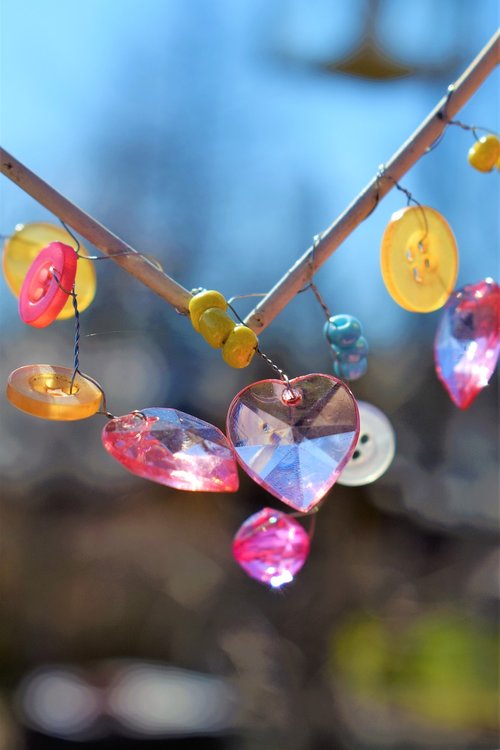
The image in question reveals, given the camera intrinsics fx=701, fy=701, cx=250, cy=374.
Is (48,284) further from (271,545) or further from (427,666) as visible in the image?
(427,666)

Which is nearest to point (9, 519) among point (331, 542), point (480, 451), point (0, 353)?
point (0, 353)

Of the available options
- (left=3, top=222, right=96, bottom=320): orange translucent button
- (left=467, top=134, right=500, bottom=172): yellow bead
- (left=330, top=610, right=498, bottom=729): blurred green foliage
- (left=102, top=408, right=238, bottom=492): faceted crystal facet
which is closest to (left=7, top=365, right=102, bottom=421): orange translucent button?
(left=102, top=408, right=238, bottom=492): faceted crystal facet

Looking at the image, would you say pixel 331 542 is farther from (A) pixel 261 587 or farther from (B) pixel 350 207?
(B) pixel 350 207

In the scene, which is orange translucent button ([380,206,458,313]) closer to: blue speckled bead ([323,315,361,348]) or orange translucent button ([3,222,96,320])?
blue speckled bead ([323,315,361,348])

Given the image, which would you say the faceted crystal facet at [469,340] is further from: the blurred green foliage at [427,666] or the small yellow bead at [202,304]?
the blurred green foliage at [427,666]

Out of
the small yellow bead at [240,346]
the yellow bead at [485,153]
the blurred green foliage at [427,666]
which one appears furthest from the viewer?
the blurred green foliage at [427,666]

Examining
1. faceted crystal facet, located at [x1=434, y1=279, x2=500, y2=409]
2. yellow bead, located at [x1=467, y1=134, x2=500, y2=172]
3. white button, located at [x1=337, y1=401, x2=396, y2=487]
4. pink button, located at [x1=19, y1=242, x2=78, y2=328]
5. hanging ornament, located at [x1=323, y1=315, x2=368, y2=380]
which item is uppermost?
yellow bead, located at [x1=467, y1=134, x2=500, y2=172]

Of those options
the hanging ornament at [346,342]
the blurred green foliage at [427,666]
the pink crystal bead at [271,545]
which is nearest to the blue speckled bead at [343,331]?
the hanging ornament at [346,342]
